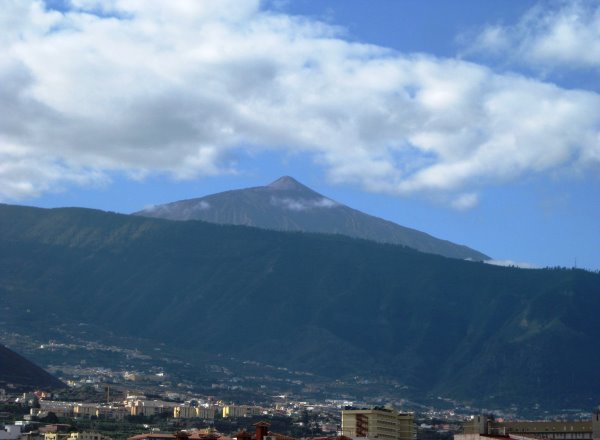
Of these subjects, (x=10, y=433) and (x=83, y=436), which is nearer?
(x=10, y=433)

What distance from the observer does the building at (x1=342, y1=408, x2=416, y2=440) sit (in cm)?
13950

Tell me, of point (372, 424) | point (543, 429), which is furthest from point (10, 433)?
point (543, 429)

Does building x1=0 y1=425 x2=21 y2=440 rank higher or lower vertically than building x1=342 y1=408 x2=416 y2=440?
lower

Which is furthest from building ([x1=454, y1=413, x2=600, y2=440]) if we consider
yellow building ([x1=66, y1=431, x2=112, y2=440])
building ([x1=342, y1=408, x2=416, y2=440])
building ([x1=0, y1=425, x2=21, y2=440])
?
yellow building ([x1=66, y1=431, x2=112, y2=440])

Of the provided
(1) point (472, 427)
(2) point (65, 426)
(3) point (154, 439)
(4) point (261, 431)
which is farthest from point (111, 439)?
(4) point (261, 431)

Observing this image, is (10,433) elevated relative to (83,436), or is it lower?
lower

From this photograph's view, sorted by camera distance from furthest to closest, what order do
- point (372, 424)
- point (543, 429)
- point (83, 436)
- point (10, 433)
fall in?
1. point (83, 436)
2. point (10, 433)
3. point (372, 424)
4. point (543, 429)

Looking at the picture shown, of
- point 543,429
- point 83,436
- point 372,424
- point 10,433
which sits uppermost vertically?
point 372,424

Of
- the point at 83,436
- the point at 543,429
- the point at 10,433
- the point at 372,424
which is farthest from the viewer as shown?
the point at 83,436

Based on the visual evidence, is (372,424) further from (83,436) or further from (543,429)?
(83,436)

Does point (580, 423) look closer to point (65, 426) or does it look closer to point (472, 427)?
point (472, 427)

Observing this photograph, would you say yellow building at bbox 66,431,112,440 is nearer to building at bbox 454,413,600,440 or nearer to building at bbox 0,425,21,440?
building at bbox 0,425,21,440

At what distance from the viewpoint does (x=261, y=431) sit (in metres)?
93.2

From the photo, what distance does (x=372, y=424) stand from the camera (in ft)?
467
